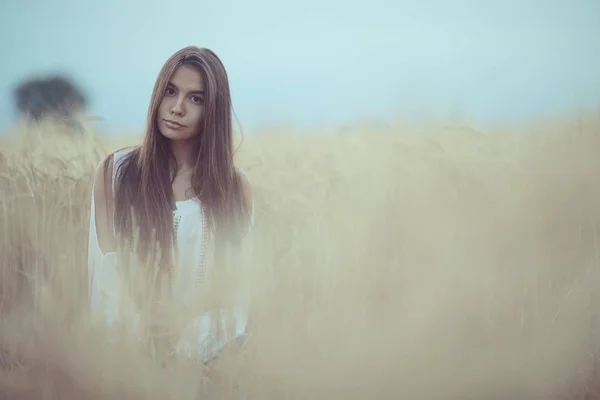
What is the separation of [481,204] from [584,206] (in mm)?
343

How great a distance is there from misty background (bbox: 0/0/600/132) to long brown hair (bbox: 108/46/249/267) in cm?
6

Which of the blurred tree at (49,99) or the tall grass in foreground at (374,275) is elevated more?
the blurred tree at (49,99)

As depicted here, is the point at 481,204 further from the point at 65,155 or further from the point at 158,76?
the point at 65,155

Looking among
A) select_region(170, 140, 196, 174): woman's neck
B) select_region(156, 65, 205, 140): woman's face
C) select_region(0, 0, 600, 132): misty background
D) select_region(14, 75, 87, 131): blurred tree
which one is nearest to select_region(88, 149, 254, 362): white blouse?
select_region(170, 140, 196, 174): woman's neck

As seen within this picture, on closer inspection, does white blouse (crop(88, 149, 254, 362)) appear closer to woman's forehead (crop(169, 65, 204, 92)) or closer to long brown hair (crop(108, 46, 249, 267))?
long brown hair (crop(108, 46, 249, 267))

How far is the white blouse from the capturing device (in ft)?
6.73

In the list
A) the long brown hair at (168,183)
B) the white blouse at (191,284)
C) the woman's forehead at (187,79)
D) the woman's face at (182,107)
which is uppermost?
the woman's forehead at (187,79)

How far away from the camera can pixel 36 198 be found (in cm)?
214

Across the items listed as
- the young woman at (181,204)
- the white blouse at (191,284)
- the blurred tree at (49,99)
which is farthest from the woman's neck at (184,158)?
the blurred tree at (49,99)

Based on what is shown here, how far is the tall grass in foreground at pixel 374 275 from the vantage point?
2084 millimetres

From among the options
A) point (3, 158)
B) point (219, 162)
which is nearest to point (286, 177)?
point (219, 162)

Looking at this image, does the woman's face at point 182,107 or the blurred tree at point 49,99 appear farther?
the blurred tree at point 49,99

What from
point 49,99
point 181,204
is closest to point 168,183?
point 181,204

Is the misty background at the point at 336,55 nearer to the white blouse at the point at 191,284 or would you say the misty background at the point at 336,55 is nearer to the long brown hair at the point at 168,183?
the long brown hair at the point at 168,183
